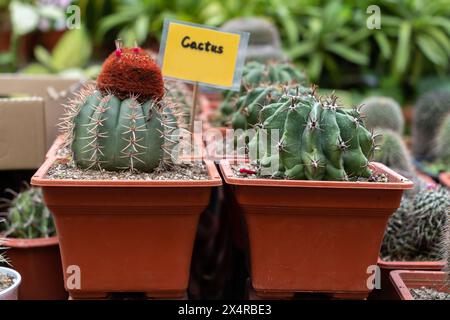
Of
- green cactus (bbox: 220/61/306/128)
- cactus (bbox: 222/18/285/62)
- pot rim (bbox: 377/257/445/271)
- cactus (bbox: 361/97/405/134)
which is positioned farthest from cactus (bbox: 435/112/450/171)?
pot rim (bbox: 377/257/445/271)

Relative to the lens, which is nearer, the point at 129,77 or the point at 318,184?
the point at 318,184

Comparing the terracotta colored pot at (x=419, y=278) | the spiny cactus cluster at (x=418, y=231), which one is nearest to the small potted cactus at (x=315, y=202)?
the terracotta colored pot at (x=419, y=278)

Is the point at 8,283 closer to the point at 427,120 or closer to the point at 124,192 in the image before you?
the point at 124,192

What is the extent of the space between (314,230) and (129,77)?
2.41ft

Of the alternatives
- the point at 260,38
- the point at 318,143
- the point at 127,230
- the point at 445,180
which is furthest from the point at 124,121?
the point at 260,38

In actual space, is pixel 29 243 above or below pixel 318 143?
below

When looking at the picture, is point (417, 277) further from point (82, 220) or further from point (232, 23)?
point (232, 23)

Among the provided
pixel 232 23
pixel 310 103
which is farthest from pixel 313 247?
pixel 232 23

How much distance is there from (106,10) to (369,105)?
3.74m

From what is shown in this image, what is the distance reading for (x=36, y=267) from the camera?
86.0 inches

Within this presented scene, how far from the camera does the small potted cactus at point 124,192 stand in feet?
5.49

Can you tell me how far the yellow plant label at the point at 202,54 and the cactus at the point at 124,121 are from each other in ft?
1.11

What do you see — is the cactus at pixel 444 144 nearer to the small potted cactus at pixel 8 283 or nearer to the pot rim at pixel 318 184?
the pot rim at pixel 318 184

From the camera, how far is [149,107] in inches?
71.2
